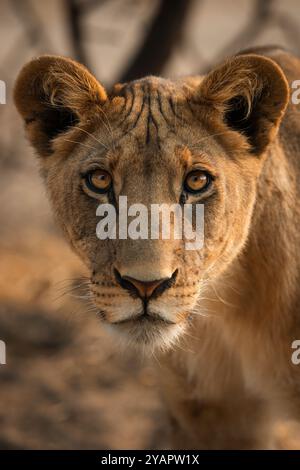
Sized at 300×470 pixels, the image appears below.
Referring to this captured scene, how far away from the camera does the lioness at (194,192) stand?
2.65m

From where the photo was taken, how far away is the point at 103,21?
1142cm

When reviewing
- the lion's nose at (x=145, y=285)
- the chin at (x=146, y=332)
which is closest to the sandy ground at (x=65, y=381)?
the chin at (x=146, y=332)

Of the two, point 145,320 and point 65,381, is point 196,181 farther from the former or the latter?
point 65,381

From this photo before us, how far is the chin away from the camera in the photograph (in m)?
2.62

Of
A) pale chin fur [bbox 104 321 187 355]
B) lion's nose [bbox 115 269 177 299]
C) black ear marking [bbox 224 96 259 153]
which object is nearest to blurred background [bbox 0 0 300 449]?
pale chin fur [bbox 104 321 187 355]

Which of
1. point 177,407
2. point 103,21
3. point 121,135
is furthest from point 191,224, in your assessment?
point 103,21

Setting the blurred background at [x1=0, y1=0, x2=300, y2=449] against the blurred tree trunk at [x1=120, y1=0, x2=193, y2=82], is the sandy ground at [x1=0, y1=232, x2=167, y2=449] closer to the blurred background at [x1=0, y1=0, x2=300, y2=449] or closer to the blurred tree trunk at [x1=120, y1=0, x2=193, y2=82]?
the blurred background at [x1=0, y1=0, x2=300, y2=449]

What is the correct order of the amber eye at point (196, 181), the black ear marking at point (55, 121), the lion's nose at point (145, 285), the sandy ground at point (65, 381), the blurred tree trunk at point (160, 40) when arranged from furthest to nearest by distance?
1. the blurred tree trunk at point (160, 40)
2. the sandy ground at point (65, 381)
3. the black ear marking at point (55, 121)
4. the amber eye at point (196, 181)
5. the lion's nose at point (145, 285)

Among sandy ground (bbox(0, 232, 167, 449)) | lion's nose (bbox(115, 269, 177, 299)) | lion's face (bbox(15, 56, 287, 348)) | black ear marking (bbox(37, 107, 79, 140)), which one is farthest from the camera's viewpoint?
sandy ground (bbox(0, 232, 167, 449))

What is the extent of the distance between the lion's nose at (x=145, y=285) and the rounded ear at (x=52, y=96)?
0.66 m

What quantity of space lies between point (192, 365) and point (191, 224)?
3.24 feet

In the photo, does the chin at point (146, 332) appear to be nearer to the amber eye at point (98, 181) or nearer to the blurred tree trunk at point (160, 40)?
the amber eye at point (98, 181)

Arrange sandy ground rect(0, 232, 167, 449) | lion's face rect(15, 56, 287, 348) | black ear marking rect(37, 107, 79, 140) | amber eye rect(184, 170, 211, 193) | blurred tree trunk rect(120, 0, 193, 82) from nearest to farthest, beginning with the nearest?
lion's face rect(15, 56, 287, 348), amber eye rect(184, 170, 211, 193), black ear marking rect(37, 107, 79, 140), sandy ground rect(0, 232, 167, 449), blurred tree trunk rect(120, 0, 193, 82)

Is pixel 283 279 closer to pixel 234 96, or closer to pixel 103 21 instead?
pixel 234 96
